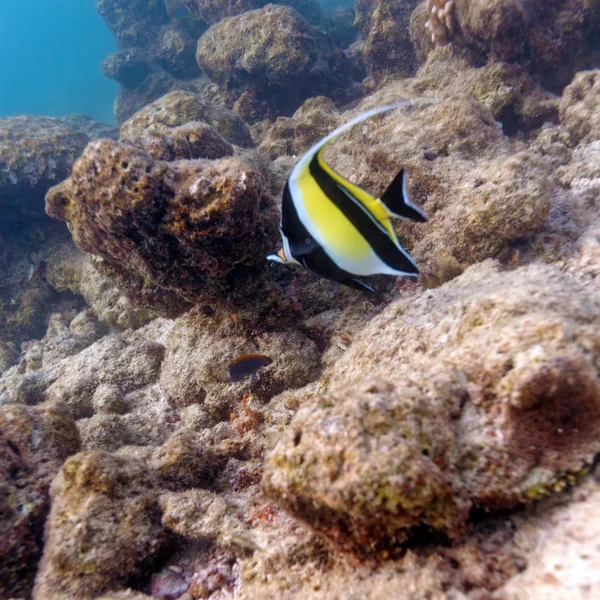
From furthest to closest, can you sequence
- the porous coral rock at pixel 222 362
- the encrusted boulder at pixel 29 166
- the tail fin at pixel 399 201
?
the encrusted boulder at pixel 29 166 → the porous coral rock at pixel 222 362 → the tail fin at pixel 399 201

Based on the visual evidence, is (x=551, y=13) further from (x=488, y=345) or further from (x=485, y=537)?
(x=485, y=537)

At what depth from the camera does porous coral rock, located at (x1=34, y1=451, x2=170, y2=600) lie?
1.94 m

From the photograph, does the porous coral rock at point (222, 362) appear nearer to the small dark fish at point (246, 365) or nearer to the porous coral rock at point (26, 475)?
the small dark fish at point (246, 365)

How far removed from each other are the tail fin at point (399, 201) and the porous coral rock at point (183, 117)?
6.38m

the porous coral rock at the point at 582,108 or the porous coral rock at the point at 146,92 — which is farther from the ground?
the porous coral rock at the point at 146,92

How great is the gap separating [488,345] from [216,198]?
203cm

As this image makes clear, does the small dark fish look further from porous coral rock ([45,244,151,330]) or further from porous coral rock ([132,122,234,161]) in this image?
porous coral rock ([132,122,234,161])

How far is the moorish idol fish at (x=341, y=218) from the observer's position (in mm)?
1257

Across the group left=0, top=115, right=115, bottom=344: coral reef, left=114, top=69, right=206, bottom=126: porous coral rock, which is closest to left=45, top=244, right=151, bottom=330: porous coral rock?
left=0, top=115, right=115, bottom=344: coral reef

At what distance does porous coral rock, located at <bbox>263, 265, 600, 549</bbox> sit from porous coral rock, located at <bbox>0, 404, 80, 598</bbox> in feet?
5.90

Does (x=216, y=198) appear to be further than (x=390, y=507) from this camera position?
Yes

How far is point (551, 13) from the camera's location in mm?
5375

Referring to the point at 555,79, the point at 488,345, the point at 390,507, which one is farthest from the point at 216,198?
the point at 555,79

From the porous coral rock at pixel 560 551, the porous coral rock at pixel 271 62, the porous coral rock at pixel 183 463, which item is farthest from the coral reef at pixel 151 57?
the porous coral rock at pixel 560 551
